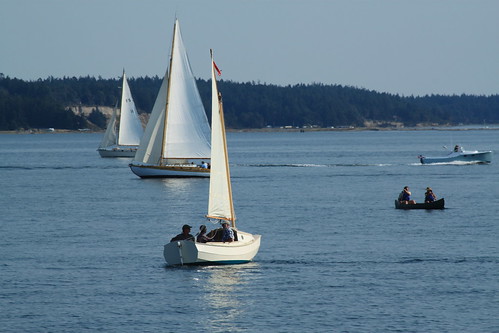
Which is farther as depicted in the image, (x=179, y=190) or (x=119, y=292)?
(x=179, y=190)

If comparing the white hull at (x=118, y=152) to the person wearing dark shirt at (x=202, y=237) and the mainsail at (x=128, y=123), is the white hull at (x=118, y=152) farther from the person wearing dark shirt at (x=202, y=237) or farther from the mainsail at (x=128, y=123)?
the person wearing dark shirt at (x=202, y=237)

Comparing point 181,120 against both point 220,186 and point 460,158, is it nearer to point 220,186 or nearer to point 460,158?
point 460,158

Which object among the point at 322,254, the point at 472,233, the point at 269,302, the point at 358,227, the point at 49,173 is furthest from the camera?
the point at 49,173

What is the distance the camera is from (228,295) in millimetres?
37594

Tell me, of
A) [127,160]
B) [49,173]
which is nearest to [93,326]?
[49,173]

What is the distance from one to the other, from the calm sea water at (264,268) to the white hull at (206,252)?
1.51 feet

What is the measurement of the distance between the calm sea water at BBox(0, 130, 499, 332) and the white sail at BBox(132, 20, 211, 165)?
436 inches

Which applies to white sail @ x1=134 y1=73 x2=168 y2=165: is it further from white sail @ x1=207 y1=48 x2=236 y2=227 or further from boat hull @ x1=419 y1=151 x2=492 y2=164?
white sail @ x1=207 y1=48 x2=236 y2=227

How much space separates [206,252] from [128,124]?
104954 mm

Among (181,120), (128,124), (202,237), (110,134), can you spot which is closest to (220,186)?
(202,237)

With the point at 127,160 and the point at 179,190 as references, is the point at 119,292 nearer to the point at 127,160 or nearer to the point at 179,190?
the point at 179,190

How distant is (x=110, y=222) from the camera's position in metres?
62.2

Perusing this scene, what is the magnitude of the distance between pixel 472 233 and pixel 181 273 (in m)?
19.9

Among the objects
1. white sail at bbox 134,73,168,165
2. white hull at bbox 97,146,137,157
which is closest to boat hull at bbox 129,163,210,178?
white sail at bbox 134,73,168,165
